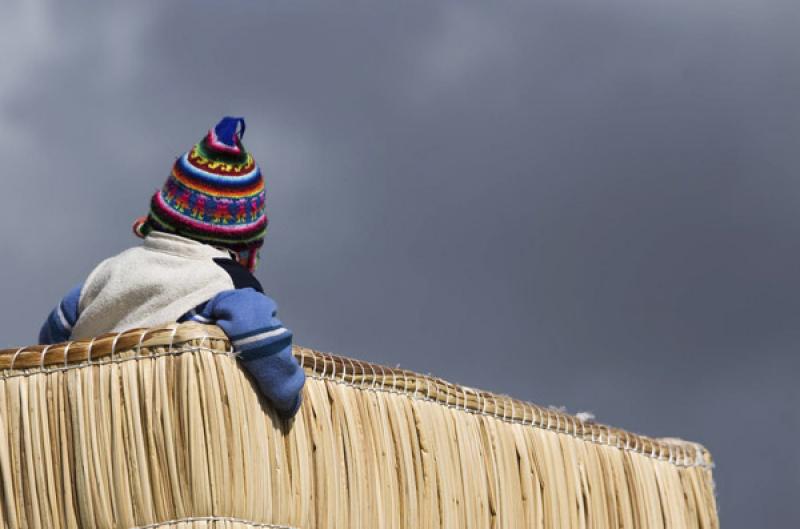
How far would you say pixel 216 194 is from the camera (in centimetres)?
430

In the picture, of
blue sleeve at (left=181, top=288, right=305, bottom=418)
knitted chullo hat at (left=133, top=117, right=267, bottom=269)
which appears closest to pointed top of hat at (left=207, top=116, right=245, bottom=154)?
knitted chullo hat at (left=133, top=117, right=267, bottom=269)

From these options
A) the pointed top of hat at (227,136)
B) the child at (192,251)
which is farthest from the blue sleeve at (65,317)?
the pointed top of hat at (227,136)

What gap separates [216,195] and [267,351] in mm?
474

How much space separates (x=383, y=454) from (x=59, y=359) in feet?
2.43

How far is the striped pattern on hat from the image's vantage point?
430 cm

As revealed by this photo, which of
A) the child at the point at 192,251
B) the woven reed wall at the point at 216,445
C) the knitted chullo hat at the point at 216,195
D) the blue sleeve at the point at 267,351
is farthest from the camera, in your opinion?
the knitted chullo hat at the point at 216,195

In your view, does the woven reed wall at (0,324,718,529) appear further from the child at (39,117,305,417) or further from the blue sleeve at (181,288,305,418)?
the child at (39,117,305,417)

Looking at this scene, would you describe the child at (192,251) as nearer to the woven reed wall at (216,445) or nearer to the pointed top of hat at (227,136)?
the pointed top of hat at (227,136)

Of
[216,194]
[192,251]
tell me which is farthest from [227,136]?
[192,251]

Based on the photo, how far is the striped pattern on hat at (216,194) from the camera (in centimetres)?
430

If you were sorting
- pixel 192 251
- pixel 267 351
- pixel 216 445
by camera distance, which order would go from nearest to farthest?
pixel 216 445 < pixel 267 351 < pixel 192 251

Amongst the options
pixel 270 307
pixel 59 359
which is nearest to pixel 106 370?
pixel 59 359

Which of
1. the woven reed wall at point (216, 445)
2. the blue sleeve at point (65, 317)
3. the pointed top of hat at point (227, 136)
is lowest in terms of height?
the woven reed wall at point (216, 445)

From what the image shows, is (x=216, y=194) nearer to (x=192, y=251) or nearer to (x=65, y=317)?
(x=192, y=251)
